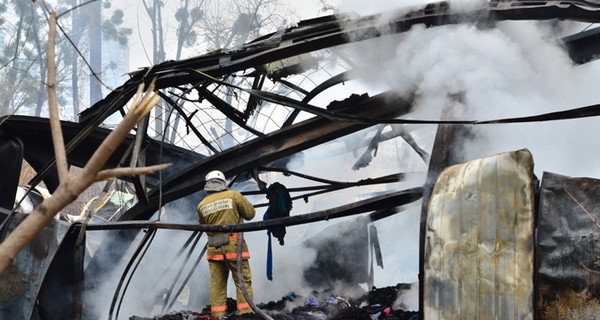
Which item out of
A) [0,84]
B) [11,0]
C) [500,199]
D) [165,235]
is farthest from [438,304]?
[11,0]

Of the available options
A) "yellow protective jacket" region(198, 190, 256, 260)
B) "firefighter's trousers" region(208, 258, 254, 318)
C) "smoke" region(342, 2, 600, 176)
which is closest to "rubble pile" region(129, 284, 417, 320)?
"firefighter's trousers" region(208, 258, 254, 318)

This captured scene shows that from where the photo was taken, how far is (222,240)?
6797 millimetres

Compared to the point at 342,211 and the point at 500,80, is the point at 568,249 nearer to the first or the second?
the point at 342,211

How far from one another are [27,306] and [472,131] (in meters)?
4.71

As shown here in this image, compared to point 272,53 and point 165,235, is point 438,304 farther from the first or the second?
point 165,235

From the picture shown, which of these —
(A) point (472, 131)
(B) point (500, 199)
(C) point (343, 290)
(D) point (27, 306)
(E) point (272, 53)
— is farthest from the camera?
(C) point (343, 290)

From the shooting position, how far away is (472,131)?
482cm

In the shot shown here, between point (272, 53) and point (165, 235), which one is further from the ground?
point (272, 53)

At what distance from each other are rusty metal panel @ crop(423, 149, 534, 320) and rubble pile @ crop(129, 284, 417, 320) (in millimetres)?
1254

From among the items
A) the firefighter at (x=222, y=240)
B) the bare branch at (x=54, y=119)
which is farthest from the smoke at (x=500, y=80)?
A: the bare branch at (x=54, y=119)

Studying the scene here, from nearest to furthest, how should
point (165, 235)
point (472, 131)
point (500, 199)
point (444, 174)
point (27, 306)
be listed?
1. point (500, 199)
2. point (444, 174)
3. point (472, 131)
4. point (27, 306)
5. point (165, 235)

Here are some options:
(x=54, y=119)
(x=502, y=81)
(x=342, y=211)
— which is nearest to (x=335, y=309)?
(x=342, y=211)

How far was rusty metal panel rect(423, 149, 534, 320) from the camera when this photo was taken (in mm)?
3623

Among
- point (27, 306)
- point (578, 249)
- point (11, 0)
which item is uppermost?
point (11, 0)
